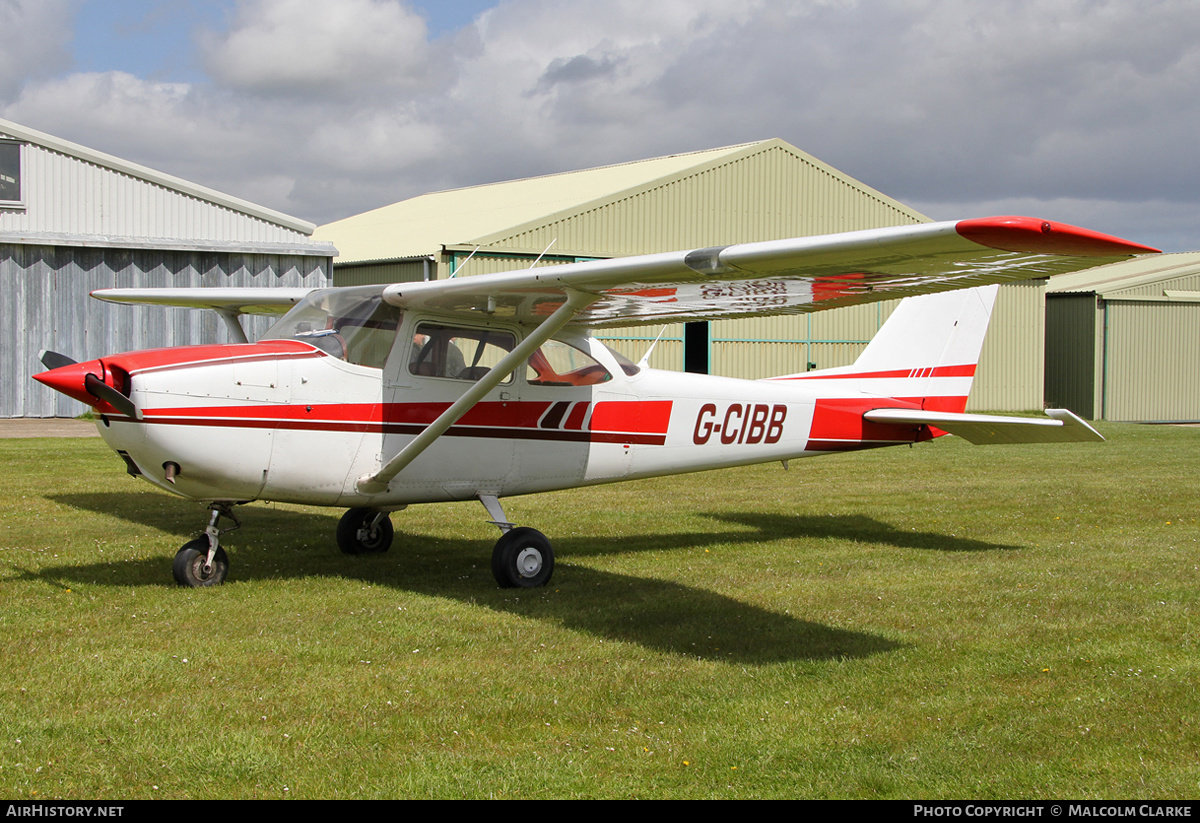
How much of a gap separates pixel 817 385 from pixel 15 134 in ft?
56.6

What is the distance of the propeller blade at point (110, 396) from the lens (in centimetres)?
626

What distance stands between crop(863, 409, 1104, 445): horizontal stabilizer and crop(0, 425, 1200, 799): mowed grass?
3.31 feet

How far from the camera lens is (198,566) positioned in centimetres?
733

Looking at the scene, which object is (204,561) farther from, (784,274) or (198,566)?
(784,274)

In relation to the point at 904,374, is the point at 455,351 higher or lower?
higher

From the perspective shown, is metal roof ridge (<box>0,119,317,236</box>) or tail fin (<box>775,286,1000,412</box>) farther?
metal roof ridge (<box>0,119,317,236</box>)

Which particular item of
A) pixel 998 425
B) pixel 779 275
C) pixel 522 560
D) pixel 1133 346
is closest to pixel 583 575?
pixel 522 560

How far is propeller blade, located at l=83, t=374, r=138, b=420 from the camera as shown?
6262 millimetres

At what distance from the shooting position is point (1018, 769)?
4.18m

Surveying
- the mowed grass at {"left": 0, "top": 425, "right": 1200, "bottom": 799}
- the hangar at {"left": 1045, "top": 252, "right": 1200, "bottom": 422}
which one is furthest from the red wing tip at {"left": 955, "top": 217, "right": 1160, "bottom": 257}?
the hangar at {"left": 1045, "top": 252, "right": 1200, "bottom": 422}

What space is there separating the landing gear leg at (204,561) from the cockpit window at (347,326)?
1.32 m

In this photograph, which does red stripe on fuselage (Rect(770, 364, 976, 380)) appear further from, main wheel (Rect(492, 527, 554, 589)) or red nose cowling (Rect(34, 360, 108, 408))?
red nose cowling (Rect(34, 360, 108, 408))

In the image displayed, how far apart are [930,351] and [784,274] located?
5.06m

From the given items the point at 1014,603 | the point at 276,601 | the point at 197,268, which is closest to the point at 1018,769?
the point at 1014,603
